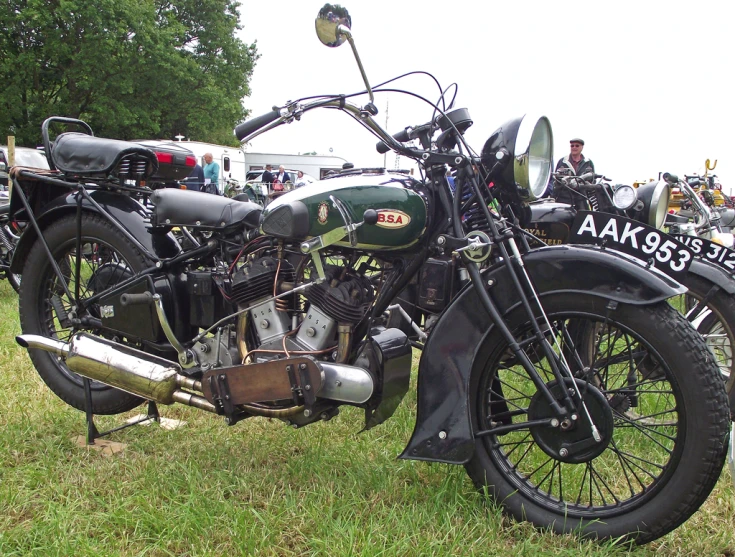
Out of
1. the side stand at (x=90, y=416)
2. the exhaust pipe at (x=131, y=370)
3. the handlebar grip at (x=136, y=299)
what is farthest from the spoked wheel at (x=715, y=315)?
the side stand at (x=90, y=416)

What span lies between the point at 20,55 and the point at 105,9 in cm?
359

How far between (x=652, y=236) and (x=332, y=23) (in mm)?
1329

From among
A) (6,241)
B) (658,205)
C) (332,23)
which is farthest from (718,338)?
(6,241)

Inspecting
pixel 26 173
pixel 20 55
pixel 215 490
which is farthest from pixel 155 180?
pixel 20 55

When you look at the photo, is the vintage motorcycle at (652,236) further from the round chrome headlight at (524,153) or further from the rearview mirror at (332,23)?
the rearview mirror at (332,23)

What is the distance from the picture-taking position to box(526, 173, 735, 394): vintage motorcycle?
228cm

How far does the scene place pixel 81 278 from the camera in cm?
301

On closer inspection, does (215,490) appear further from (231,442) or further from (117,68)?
(117,68)

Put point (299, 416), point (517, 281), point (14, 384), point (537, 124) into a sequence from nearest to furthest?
point (517, 281)
point (537, 124)
point (299, 416)
point (14, 384)

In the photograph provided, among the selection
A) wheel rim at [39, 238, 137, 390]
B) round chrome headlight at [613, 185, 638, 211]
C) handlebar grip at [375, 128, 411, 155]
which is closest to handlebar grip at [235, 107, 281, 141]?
handlebar grip at [375, 128, 411, 155]

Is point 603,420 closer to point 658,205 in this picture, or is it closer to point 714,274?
point 714,274

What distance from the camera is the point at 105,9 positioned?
23766 millimetres

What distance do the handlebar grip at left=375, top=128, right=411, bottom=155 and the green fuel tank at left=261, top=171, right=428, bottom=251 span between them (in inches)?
9.6

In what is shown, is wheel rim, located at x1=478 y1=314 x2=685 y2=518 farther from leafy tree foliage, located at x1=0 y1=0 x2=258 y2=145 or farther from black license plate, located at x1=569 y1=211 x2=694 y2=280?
leafy tree foliage, located at x1=0 y1=0 x2=258 y2=145
